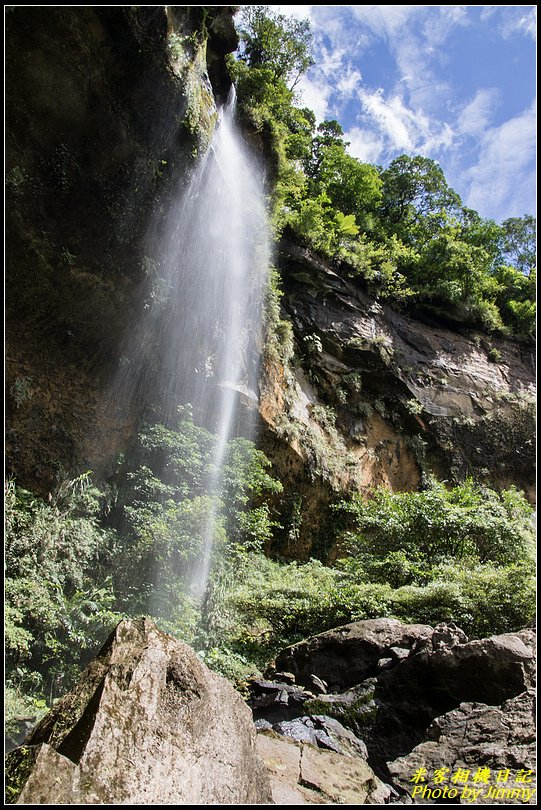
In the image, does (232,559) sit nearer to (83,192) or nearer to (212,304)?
(212,304)

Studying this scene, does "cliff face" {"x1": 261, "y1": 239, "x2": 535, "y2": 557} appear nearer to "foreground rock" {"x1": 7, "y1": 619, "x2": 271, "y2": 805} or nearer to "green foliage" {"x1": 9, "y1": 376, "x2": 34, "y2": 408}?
"green foliage" {"x1": 9, "y1": 376, "x2": 34, "y2": 408}

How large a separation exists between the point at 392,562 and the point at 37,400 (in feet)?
24.8

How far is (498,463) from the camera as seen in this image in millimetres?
17156

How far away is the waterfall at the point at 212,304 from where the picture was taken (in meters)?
10.2

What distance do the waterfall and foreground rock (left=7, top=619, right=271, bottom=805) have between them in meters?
5.85

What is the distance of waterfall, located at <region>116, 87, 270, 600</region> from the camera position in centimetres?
1025

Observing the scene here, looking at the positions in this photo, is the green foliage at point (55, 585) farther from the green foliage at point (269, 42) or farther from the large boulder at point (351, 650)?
the green foliage at point (269, 42)

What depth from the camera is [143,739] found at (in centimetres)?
246

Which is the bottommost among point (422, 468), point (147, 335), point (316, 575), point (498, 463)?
point (316, 575)

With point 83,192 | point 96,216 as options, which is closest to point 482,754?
point 96,216

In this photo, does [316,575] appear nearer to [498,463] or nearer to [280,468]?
[280,468]

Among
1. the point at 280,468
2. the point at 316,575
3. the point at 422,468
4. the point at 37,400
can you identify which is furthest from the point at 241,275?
the point at 422,468

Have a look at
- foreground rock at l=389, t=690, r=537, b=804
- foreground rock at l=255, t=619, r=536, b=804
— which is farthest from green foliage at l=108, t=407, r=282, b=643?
foreground rock at l=389, t=690, r=537, b=804

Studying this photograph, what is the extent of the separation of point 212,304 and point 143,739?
9.95m
